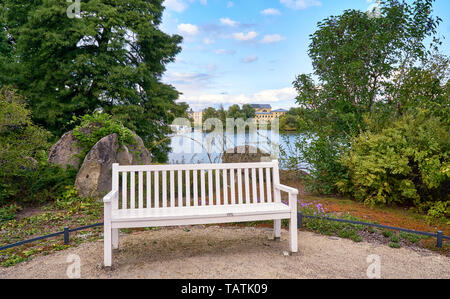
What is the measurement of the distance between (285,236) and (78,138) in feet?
16.0

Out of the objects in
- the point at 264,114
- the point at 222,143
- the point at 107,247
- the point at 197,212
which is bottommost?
the point at 107,247

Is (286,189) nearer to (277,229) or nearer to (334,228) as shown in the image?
(277,229)

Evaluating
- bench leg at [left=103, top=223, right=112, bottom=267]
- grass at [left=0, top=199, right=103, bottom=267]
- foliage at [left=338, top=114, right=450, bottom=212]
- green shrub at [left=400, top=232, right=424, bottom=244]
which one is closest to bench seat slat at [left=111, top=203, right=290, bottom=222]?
bench leg at [left=103, top=223, right=112, bottom=267]

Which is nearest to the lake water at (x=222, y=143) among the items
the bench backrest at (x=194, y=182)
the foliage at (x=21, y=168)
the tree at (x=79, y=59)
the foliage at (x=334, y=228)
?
the foliage at (x=21, y=168)

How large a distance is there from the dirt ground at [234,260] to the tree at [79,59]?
8.92 metres

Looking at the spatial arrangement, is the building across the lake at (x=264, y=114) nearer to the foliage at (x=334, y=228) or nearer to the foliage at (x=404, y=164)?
the foliage at (x=404, y=164)

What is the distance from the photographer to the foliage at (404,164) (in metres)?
5.24

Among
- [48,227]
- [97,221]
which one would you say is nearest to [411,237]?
[97,221]

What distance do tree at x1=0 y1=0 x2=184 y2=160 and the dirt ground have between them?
8.92 metres

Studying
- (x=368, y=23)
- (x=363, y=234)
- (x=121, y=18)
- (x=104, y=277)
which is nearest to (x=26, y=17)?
(x=121, y=18)

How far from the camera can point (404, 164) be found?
17.6 ft

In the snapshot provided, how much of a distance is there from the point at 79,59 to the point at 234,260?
1062 cm

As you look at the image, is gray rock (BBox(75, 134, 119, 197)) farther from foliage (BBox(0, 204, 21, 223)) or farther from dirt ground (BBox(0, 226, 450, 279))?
dirt ground (BBox(0, 226, 450, 279))

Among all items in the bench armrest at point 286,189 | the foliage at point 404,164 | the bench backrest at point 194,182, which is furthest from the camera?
the foliage at point 404,164
